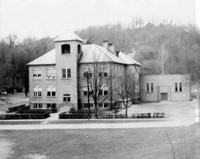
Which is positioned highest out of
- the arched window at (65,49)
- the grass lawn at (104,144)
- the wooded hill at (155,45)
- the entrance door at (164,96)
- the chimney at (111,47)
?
the wooded hill at (155,45)

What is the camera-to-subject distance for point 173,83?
165 ft

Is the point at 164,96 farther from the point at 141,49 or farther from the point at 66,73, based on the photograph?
the point at 141,49

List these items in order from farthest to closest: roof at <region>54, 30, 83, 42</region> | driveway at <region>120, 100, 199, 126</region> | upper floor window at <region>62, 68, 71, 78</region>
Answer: upper floor window at <region>62, 68, 71, 78</region>
roof at <region>54, 30, 83, 42</region>
driveway at <region>120, 100, 199, 126</region>

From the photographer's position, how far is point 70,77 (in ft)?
136

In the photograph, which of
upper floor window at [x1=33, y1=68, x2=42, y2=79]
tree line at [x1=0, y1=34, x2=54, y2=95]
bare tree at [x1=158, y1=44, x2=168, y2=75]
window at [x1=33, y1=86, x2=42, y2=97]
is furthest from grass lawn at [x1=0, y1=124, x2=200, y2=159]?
tree line at [x1=0, y1=34, x2=54, y2=95]

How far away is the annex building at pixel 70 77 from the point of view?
40.4 metres

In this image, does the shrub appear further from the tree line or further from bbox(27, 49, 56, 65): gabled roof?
bbox(27, 49, 56, 65): gabled roof

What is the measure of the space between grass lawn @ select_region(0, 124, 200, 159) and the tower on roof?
16213mm

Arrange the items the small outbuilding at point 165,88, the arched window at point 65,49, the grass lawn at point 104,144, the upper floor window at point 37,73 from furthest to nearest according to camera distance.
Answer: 1. the small outbuilding at point 165,88
2. the upper floor window at point 37,73
3. the arched window at point 65,49
4. the grass lawn at point 104,144

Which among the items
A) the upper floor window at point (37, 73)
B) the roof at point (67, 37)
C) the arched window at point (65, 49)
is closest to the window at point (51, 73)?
the upper floor window at point (37, 73)

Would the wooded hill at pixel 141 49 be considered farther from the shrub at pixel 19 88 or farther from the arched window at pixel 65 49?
the arched window at pixel 65 49

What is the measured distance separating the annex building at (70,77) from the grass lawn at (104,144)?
16.1m

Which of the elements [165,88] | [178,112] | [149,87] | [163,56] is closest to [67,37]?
[178,112]

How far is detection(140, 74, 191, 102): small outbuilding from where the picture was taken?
1959 inches
